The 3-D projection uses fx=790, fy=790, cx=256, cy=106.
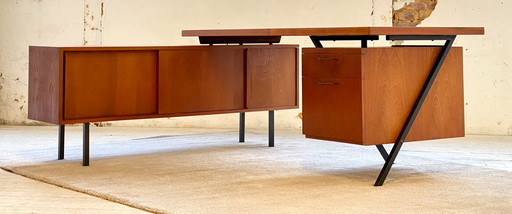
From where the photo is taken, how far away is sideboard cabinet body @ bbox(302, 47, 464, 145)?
135 inches

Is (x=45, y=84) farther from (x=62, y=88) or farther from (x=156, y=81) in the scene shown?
(x=156, y=81)

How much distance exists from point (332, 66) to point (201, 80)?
1.14 metres

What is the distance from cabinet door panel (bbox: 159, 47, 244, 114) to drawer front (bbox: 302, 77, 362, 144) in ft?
3.07

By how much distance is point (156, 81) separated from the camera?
4.29m

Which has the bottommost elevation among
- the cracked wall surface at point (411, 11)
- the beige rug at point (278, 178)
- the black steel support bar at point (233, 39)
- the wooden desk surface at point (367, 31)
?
the beige rug at point (278, 178)

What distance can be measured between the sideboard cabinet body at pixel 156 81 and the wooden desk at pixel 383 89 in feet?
2.50

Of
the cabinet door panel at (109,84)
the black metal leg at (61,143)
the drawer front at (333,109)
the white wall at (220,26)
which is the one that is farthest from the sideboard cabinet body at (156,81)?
the white wall at (220,26)

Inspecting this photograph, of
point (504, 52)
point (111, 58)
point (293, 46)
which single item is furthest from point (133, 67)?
point (504, 52)

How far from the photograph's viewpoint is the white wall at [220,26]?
18.9 ft

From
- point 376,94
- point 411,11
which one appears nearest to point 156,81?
point 376,94

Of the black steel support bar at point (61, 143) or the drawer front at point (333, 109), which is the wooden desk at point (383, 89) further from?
the black steel support bar at point (61, 143)

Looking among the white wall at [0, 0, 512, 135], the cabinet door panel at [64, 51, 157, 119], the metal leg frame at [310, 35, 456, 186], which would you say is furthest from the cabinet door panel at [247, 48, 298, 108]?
the white wall at [0, 0, 512, 135]

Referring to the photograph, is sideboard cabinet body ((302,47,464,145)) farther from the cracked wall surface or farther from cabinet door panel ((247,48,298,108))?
the cracked wall surface

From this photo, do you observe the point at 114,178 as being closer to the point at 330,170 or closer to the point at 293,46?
the point at 330,170
